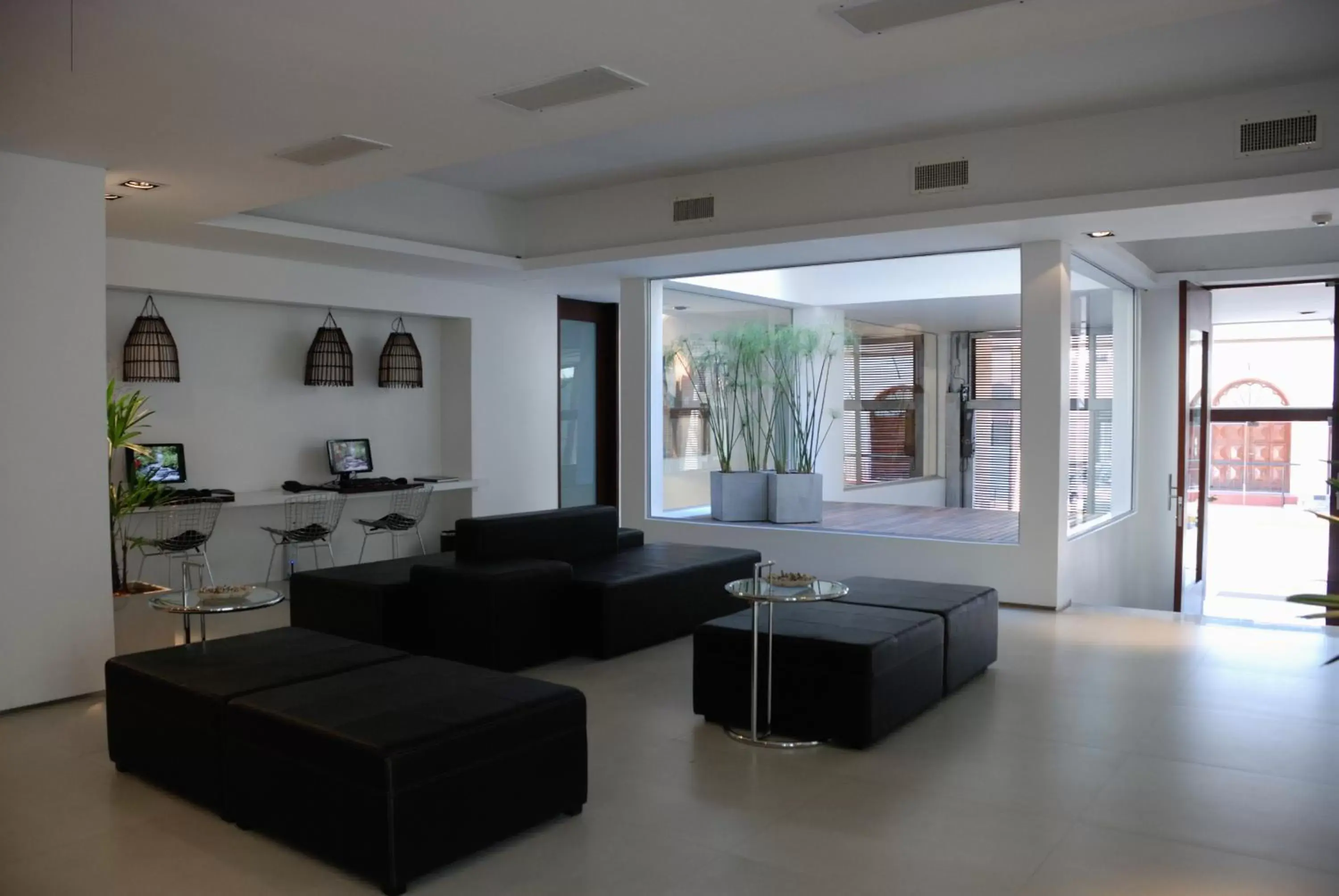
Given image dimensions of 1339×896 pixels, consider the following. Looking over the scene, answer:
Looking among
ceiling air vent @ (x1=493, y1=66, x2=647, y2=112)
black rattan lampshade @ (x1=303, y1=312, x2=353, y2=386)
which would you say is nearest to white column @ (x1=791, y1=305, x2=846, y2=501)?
black rattan lampshade @ (x1=303, y1=312, x2=353, y2=386)

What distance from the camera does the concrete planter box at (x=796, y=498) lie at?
8.59 metres

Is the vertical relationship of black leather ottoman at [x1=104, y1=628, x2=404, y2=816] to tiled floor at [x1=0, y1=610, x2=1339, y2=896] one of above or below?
above

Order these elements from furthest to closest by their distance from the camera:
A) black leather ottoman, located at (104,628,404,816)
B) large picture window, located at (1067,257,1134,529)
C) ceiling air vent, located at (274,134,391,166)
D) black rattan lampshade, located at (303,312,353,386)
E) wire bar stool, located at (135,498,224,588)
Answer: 1. black rattan lampshade, located at (303,312,353,386)
2. large picture window, located at (1067,257,1134,529)
3. wire bar stool, located at (135,498,224,588)
4. ceiling air vent, located at (274,134,391,166)
5. black leather ottoman, located at (104,628,404,816)

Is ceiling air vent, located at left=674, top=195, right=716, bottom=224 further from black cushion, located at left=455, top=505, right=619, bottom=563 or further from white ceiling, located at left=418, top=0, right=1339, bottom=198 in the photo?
black cushion, located at left=455, top=505, right=619, bottom=563

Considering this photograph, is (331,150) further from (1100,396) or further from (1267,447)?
Answer: (1267,447)

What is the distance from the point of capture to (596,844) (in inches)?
134

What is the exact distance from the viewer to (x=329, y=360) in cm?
853

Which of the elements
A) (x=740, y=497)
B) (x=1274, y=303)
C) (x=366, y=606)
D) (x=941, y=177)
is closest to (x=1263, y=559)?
(x=1274, y=303)

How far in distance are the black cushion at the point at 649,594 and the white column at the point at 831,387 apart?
1800 mm

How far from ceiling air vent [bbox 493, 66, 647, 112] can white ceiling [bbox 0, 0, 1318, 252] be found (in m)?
0.07

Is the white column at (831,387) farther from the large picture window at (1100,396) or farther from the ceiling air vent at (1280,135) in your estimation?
the ceiling air vent at (1280,135)

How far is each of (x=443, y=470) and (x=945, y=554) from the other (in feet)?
16.2

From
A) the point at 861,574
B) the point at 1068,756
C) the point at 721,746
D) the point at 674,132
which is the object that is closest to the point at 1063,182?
the point at 674,132

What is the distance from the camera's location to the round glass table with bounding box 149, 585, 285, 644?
4242 mm
